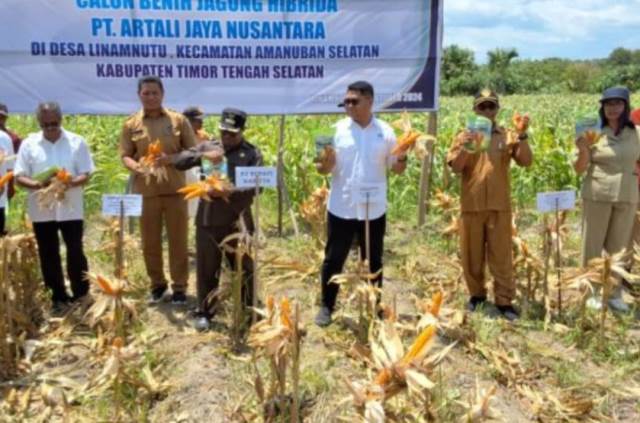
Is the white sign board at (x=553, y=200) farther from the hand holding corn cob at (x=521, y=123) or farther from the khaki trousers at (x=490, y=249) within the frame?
the hand holding corn cob at (x=521, y=123)

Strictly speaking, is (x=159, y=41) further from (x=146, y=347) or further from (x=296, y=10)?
(x=146, y=347)

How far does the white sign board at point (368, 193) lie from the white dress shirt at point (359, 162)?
0.02 metres

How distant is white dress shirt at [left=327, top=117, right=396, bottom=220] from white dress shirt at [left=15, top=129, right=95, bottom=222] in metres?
1.76

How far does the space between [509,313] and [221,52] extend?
11.9ft

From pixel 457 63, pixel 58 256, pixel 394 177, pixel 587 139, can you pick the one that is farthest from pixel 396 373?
pixel 457 63

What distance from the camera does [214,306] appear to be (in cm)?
462

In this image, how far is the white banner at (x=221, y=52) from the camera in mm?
6199

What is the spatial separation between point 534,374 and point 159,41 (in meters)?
4.43

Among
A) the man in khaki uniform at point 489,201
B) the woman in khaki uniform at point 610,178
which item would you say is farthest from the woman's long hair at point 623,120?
the man in khaki uniform at point 489,201

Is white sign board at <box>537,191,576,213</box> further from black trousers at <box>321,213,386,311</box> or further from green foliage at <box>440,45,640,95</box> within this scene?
green foliage at <box>440,45,640,95</box>

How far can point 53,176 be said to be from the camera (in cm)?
453

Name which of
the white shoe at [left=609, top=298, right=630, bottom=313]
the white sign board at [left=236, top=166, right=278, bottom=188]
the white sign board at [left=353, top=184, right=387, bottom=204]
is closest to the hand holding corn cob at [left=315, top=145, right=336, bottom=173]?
the white sign board at [left=353, top=184, right=387, bottom=204]

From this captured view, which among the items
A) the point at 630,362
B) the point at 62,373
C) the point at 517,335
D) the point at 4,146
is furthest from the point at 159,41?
the point at 630,362

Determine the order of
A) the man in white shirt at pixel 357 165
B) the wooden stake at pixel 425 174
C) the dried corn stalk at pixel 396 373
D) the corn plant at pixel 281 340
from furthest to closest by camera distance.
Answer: the wooden stake at pixel 425 174, the man in white shirt at pixel 357 165, the corn plant at pixel 281 340, the dried corn stalk at pixel 396 373
